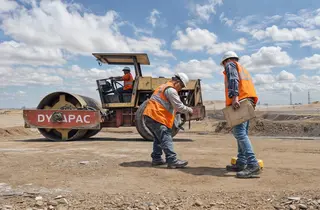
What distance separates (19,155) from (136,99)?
409 centimetres

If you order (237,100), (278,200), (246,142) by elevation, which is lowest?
(278,200)

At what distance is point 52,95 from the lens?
34.3ft

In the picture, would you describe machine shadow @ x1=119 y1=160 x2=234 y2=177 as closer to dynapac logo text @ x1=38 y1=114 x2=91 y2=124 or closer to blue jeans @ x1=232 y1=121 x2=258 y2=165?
blue jeans @ x1=232 y1=121 x2=258 y2=165

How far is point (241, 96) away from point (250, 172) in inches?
42.0

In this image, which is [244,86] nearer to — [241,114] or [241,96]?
[241,96]

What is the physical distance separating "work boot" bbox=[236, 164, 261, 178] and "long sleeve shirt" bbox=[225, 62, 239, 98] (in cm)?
103

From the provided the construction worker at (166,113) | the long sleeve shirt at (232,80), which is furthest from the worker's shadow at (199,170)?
the long sleeve shirt at (232,80)

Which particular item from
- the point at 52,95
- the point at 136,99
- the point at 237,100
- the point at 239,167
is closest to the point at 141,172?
the point at 239,167

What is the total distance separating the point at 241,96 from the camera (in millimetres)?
4691

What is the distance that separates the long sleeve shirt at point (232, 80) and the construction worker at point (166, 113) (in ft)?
2.69

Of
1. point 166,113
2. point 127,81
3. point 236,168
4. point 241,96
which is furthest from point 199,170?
point 127,81

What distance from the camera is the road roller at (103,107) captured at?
9.91m

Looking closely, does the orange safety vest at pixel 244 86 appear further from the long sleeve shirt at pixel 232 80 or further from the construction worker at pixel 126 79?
the construction worker at pixel 126 79

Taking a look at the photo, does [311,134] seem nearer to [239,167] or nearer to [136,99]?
[136,99]
